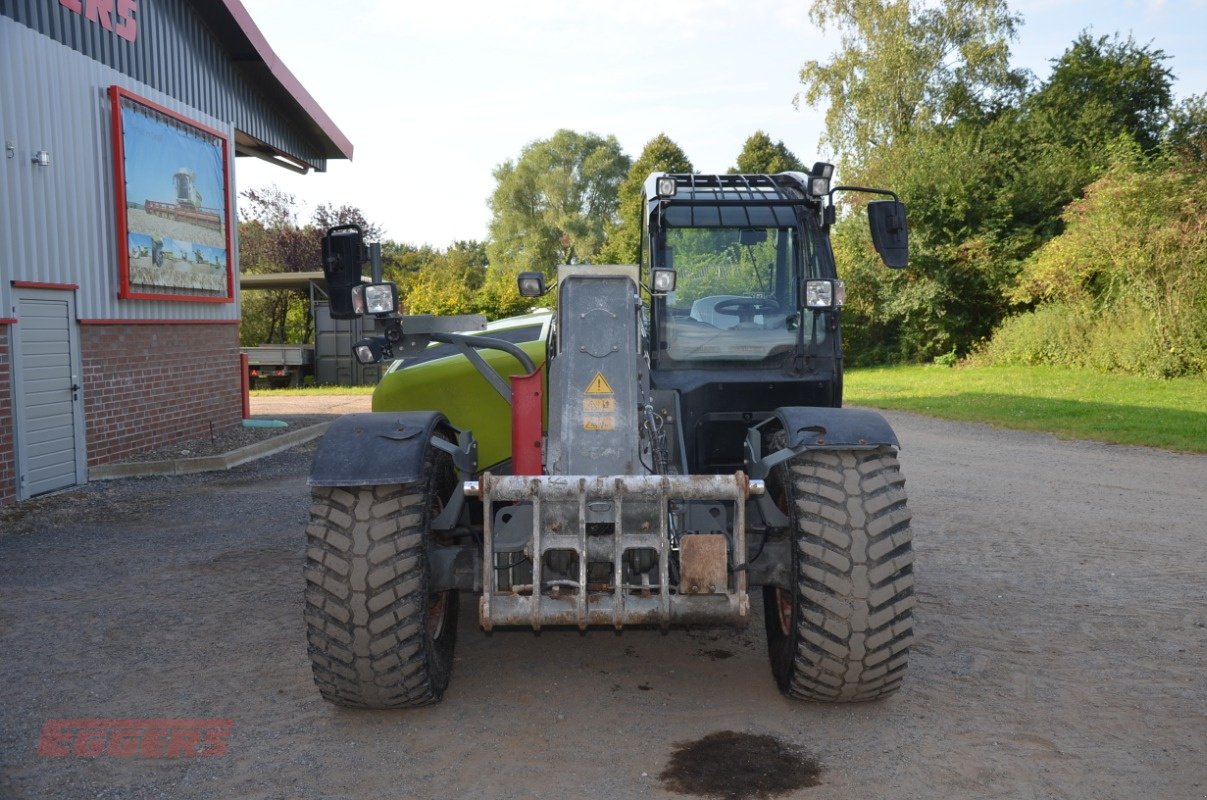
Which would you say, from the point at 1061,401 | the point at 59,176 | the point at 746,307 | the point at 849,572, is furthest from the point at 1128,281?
the point at 849,572

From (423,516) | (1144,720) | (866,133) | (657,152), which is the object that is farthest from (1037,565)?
(657,152)

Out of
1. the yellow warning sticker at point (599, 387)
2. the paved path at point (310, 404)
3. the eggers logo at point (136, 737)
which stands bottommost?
the eggers logo at point (136, 737)

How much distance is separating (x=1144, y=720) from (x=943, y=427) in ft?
39.2

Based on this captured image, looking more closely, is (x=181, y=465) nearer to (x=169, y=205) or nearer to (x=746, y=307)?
(x=169, y=205)

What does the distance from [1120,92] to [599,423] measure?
34987mm

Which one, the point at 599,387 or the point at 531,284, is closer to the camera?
the point at 599,387

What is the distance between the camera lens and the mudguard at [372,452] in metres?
4.20

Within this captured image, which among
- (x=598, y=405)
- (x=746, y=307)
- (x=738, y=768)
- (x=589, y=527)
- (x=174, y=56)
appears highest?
(x=174, y=56)

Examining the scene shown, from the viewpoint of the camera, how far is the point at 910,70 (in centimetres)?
3516

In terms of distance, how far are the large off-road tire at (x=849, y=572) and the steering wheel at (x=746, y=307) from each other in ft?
6.11

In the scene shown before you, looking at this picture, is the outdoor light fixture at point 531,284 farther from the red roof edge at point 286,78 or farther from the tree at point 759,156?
the tree at point 759,156

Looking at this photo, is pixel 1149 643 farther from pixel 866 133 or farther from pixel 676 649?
pixel 866 133

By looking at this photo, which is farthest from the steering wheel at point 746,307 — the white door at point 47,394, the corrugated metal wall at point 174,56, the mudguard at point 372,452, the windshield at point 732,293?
the corrugated metal wall at point 174,56

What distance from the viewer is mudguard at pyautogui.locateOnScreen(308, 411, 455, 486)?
420 cm
